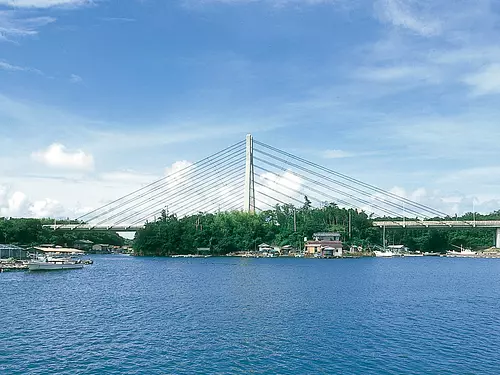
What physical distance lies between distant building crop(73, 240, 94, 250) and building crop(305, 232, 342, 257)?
82.6 m

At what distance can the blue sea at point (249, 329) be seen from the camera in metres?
23.0

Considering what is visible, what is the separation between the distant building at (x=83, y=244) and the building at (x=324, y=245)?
8262 centimetres

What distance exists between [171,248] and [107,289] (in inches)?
3242

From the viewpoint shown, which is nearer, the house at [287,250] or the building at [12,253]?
the building at [12,253]

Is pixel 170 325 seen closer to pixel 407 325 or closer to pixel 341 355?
pixel 341 355

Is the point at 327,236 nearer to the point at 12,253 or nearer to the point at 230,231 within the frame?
the point at 230,231

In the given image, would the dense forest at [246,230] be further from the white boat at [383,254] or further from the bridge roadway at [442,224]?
the white boat at [383,254]

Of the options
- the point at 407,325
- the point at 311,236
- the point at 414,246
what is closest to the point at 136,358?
the point at 407,325

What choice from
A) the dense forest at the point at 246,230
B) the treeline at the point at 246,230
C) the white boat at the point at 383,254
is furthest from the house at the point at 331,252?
the white boat at the point at 383,254

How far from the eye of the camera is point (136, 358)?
23.9 m

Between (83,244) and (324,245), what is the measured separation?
92125mm

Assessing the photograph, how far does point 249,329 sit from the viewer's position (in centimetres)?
3028

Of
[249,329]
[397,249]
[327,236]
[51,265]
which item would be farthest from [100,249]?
[249,329]

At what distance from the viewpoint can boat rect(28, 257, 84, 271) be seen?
70.4 metres
